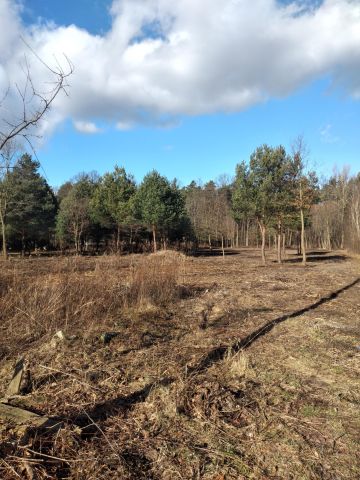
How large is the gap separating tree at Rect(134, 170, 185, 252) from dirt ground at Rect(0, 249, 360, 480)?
951 inches

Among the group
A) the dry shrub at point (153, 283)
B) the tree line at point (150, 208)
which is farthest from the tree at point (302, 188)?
the dry shrub at point (153, 283)

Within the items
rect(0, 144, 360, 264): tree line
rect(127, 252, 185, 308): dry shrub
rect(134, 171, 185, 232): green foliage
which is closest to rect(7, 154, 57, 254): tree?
rect(0, 144, 360, 264): tree line

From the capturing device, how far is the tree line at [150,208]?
22.9m

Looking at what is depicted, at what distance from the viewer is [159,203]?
100ft

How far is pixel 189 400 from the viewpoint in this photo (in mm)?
3486

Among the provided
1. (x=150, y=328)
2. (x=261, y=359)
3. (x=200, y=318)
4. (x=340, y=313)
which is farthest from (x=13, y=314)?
(x=340, y=313)

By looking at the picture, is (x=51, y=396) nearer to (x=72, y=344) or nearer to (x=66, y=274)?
(x=72, y=344)

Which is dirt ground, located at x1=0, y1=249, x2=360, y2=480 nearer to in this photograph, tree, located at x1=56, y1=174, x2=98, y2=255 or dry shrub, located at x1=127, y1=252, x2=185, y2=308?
dry shrub, located at x1=127, y1=252, x2=185, y2=308

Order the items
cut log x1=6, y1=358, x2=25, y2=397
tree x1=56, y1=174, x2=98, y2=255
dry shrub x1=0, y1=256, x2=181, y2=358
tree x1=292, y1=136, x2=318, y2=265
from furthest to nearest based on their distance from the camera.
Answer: tree x1=56, y1=174, x2=98, y2=255, tree x1=292, y1=136, x2=318, y2=265, dry shrub x1=0, y1=256, x2=181, y2=358, cut log x1=6, y1=358, x2=25, y2=397

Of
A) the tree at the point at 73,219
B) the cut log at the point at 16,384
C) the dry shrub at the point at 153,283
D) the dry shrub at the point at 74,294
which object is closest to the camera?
the cut log at the point at 16,384

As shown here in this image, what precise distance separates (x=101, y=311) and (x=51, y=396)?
2.99 m

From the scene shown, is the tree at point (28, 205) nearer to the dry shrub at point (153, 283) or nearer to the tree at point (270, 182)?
the tree at point (270, 182)

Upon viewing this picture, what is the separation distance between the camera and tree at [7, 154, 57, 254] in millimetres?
28766

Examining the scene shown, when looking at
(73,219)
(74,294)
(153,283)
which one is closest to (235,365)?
(74,294)
